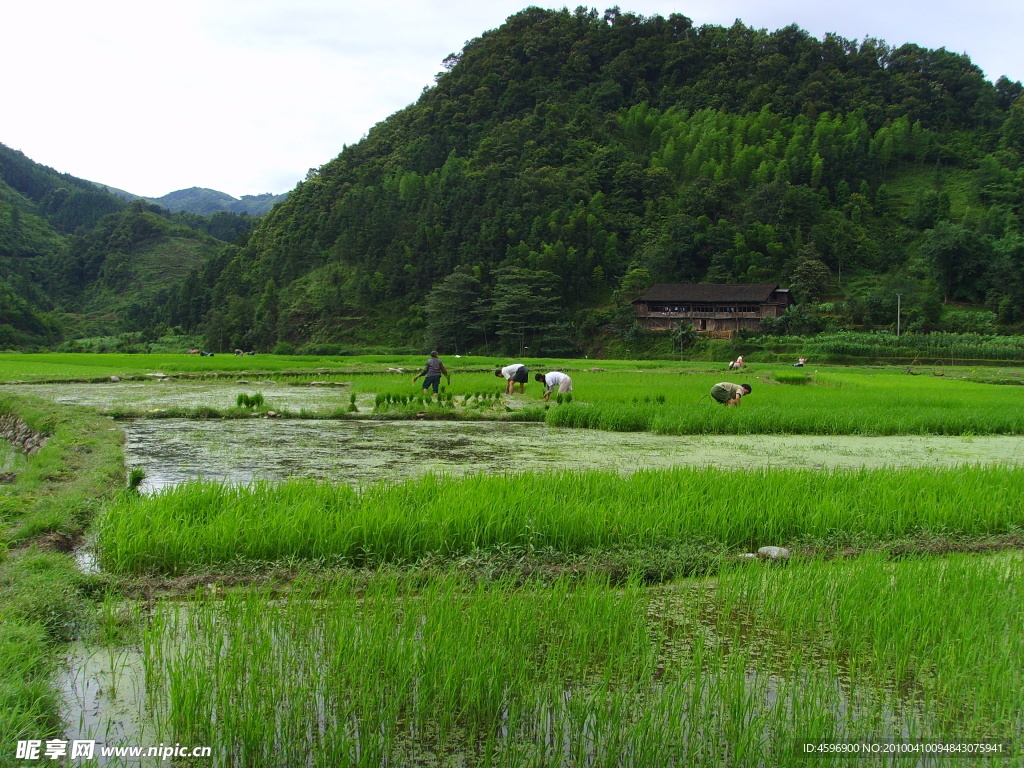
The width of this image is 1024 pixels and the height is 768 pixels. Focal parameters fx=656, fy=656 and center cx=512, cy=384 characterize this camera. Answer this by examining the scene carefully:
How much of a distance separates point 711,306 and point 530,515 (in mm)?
48857

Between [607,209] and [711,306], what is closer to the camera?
[711,306]

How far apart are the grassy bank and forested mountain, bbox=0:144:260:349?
68.7 metres

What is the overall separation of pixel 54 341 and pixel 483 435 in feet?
226

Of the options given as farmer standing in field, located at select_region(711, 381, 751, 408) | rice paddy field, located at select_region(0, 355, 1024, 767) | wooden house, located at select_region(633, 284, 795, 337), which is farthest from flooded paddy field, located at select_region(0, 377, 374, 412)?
wooden house, located at select_region(633, 284, 795, 337)

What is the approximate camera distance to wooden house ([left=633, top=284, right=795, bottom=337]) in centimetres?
4950

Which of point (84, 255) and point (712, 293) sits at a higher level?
point (84, 255)

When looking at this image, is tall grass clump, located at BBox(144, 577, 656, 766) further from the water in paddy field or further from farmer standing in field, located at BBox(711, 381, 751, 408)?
farmer standing in field, located at BBox(711, 381, 751, 408)

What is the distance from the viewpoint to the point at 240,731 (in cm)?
249

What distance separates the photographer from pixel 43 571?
3.82 meters

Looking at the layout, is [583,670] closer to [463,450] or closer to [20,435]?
[463,450]

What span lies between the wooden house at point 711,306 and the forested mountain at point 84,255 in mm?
56530

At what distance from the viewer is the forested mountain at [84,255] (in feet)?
259

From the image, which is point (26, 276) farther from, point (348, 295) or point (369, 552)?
point (369, 552)

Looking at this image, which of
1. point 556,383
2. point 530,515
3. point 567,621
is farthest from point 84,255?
point 567,621
